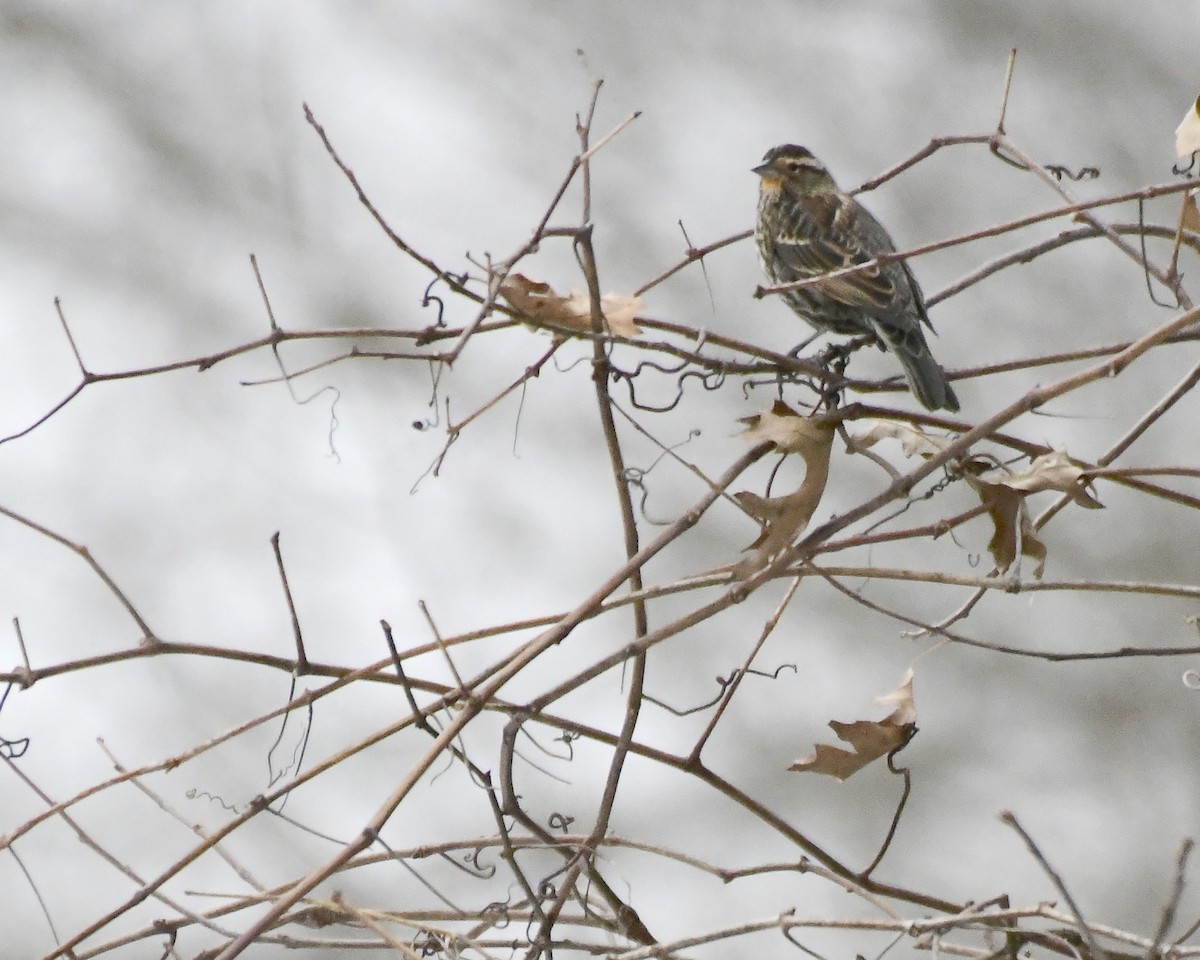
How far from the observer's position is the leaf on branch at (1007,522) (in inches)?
77.5

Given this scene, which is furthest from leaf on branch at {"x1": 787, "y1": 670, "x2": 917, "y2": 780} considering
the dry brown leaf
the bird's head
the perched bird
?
the bird's head

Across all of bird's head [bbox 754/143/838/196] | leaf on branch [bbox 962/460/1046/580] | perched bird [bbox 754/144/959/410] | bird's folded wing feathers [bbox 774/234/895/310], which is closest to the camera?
leaf on branch [bbox 962/460/1046/580]

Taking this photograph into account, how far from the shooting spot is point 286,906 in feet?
5.51

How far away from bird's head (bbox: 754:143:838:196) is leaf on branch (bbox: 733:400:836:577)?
75.6 inches

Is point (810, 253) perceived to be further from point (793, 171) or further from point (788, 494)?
point (788, 494)

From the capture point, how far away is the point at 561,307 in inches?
74.6

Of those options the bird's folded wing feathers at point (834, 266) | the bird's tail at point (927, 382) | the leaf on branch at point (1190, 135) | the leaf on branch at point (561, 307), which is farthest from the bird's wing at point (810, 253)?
the leaf on branch at point (561, 307)

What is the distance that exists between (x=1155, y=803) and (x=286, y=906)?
6354mm

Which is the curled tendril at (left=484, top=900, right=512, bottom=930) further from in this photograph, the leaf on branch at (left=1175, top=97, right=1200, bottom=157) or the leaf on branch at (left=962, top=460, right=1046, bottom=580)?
the leaf on branch at (left=1175, top=97, right=1200, bottom=157)

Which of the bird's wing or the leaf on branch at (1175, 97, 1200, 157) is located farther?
the bird's wing

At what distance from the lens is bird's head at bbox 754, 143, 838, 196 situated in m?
3.82

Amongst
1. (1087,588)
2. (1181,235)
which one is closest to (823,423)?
(1087,588)

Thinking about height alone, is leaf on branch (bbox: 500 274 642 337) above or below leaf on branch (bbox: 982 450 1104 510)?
above

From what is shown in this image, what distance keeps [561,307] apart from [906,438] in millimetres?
500
